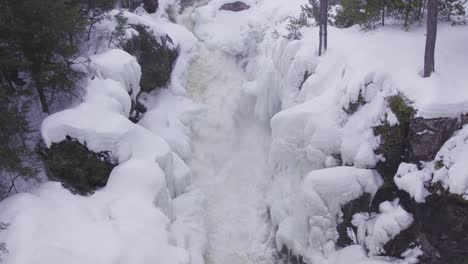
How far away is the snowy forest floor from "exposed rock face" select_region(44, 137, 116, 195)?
147 inches

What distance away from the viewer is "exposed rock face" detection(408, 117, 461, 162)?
27.2ft

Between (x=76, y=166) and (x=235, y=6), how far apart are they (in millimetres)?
16736

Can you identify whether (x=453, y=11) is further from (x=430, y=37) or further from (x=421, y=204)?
(x=421, y=204)

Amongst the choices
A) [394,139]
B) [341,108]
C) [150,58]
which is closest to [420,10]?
[341,108]

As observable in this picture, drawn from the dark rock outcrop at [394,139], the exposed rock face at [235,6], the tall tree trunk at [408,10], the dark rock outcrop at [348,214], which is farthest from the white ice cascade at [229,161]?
the tall tree trunk at [408,10]

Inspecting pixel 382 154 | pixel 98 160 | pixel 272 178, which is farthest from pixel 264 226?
pixel 98 160

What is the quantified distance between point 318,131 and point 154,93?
820 cm

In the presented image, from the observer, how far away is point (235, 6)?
2372 centimetres

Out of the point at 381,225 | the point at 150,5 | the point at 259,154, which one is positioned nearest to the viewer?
the point at 381,225

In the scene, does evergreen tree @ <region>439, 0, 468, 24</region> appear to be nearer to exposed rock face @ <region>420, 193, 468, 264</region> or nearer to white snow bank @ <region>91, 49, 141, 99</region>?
exposed rock face @ <region>420, 193, 468, 264</region>

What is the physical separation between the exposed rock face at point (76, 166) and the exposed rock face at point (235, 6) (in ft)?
52.6

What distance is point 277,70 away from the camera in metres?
15.3

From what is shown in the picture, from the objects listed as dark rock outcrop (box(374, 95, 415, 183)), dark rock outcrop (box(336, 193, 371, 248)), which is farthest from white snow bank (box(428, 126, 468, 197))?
dark rock outcrop (box(336, 193, 371, 248))

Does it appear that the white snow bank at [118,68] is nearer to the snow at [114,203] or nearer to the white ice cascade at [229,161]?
the snow at [114,203]
